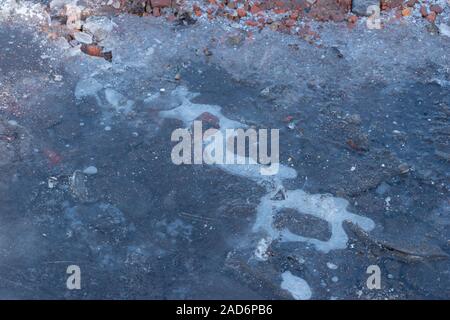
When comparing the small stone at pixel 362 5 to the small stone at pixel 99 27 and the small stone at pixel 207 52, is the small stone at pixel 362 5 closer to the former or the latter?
the small stone at pixel 207 52

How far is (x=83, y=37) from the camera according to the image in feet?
17.0

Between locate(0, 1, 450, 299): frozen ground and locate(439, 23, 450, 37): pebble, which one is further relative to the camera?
locate(439, 23, 450, 37): pebble

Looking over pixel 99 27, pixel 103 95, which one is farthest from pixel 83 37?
pixel 103 95

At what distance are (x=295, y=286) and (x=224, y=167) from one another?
0.99m

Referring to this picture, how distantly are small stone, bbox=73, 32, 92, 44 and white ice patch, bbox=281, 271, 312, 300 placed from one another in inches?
101

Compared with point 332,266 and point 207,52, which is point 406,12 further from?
point 332,266

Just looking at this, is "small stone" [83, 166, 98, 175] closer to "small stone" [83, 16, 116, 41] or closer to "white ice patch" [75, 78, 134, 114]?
"white ice patch" [75, 78, 134, 114]

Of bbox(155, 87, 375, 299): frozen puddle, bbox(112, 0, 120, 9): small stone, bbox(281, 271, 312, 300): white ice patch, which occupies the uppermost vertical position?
bbox(112, 0, 120, 9): small stone

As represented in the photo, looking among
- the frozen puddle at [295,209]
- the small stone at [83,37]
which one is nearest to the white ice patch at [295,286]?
the frozen puddle at [295,209]

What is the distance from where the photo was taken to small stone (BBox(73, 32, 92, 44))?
5165 mm

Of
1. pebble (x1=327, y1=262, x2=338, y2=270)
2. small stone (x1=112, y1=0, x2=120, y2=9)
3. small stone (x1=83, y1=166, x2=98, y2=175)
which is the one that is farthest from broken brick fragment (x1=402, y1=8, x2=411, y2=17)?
small stone (x1=83, y1=166, x2=98, y2=175)

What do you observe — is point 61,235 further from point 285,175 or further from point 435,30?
point 435,30

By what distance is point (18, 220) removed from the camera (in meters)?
3.99

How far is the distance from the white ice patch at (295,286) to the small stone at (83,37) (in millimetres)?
2557
